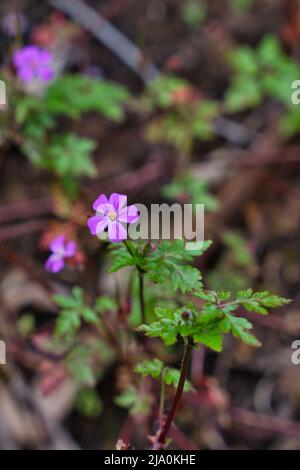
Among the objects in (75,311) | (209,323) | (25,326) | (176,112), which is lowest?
(25,326)

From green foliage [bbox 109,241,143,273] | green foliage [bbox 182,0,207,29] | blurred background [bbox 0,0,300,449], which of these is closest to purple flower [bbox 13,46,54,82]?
blurred background [bbox 0,0,300,449]

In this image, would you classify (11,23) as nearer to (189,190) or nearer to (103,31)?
(103,31)

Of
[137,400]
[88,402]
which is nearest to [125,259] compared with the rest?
[137,400]

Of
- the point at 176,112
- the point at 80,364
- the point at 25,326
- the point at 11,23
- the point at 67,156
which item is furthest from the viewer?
the point at 11,23

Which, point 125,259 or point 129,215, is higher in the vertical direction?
point 129,215

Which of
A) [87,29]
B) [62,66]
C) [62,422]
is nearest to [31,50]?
[62,66]

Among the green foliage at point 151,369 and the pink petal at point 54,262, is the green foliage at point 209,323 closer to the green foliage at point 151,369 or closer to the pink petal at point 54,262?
the green foliage at point 151,369
